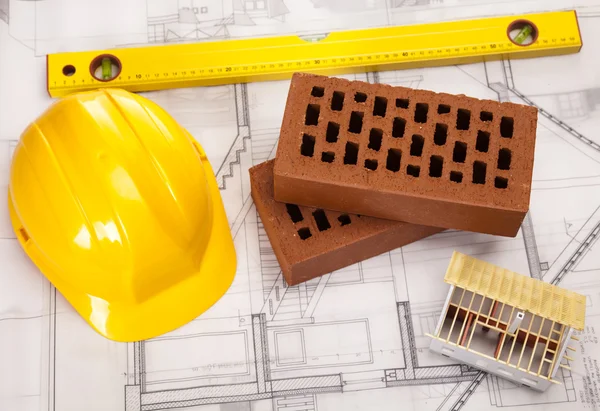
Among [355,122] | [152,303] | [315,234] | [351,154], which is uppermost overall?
[355,122]

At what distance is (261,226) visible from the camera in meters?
2.59

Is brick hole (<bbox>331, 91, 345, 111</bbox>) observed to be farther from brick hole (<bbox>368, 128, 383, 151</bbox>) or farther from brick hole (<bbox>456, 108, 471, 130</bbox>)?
brick hole (<bbox>456, 108, 471, 130</bbox>)

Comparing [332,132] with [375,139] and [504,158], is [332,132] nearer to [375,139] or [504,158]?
[375,139]

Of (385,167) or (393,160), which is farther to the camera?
(393,160)

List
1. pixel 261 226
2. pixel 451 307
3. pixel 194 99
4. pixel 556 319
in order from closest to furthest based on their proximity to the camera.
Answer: pixel 556 319, pixel 451 307, pixel 261 226, pixel 194 99

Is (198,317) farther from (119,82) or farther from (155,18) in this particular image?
(155,18)

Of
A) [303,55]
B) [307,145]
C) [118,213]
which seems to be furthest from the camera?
[303,55]

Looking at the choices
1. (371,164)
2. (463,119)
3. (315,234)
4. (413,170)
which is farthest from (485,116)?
(315,234)

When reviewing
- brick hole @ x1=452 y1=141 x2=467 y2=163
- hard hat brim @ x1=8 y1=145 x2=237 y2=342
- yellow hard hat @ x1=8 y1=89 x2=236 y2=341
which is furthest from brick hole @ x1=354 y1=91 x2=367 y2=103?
hard hat brim @ x1=8 y1=145 x2=237 y2=342

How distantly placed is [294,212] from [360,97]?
0.43 meters

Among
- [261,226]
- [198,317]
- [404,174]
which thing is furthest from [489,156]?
[198,317]

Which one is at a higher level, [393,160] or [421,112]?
[421,112]

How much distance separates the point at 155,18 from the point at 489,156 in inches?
56.2

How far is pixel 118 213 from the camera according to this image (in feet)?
7.23
